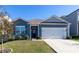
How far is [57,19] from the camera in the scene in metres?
16.1

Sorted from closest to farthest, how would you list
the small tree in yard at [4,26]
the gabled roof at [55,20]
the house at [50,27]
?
1. the small tree in yard at [4,26]
2. the house at [50,27]
3. the gabled roof at [55,20]

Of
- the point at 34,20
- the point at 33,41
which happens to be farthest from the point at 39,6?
the point at 33,41

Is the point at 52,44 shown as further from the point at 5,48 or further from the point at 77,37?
the point at 5,48

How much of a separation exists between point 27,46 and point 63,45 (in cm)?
203

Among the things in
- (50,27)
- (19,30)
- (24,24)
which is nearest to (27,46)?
(19,30)

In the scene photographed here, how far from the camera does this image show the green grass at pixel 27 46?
1528 cm

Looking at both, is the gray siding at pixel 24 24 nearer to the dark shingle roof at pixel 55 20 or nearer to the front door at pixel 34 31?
the front door at pixel 34 31

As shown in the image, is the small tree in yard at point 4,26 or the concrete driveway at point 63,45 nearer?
the small tree in yard at point 4,26

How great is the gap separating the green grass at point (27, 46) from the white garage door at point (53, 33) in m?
0.97

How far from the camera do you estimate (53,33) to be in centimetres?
1661

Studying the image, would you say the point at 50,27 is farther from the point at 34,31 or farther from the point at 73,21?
the point at 73,21

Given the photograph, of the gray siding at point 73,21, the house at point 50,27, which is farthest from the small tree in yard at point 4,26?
the gray siding at point 73,21

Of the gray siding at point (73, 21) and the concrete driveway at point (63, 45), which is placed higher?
the gray siding at point (73, 21)
